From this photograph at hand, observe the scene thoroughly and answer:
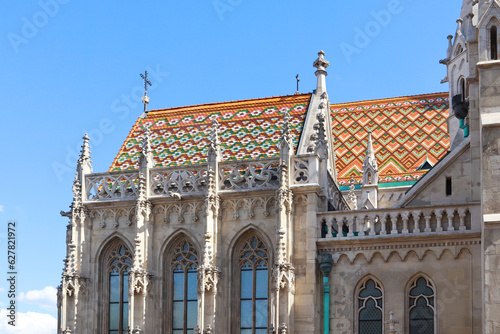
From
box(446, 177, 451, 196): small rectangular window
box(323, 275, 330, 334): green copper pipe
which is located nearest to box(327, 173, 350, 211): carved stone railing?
box(323, 275, 330, 334): green copper pipe

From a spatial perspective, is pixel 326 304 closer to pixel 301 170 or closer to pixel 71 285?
pixel 301 170

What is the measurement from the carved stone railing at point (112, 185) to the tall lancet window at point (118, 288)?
1.39 m

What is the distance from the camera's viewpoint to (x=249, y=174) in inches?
971

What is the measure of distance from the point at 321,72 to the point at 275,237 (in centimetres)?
630

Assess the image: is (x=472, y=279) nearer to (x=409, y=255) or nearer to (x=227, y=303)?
(x=409, y=255)

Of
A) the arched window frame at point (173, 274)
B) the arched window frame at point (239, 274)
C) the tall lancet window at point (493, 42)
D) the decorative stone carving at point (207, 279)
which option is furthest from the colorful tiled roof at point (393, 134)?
the tall lancet window at point (493, 42)

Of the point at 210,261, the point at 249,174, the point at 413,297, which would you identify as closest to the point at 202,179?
the point at 249,174

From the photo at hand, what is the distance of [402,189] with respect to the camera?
3203 cm

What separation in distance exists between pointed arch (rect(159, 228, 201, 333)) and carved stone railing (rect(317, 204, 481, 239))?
140 inches

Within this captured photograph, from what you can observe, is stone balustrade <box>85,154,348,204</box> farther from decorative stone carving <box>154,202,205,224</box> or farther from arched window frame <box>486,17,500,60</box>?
arched window frame <box>486,17,500,60</box>

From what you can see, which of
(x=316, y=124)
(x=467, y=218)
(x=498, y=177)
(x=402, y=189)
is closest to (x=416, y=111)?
(x=402, y=189)

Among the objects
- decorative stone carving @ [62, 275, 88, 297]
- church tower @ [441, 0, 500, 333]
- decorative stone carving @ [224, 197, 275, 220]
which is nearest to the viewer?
church tower @ [441, 0, 500, 333]

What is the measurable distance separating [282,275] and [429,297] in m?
3.51

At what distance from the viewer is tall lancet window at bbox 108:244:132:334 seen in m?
25.2
